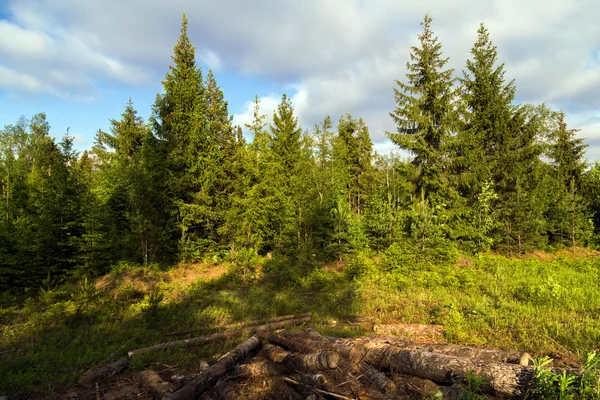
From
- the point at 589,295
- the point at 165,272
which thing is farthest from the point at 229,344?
the point at 589,295

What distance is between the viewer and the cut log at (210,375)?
15.7 feet

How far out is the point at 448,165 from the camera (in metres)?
19.5

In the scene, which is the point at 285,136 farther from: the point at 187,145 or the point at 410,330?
the point at 410,330

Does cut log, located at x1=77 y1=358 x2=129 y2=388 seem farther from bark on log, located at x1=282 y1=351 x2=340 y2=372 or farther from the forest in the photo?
bark on log, located at x1=282 y1=351 x2=340 y2=372

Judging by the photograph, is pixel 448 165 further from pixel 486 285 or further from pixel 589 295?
pixel 589 295

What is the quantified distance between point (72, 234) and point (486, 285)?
69.4 feet

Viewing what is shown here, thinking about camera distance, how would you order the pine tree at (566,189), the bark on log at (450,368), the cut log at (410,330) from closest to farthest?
the bark on log at (450,368)
the cut log at (410,330)
the pine tree at (566,189)

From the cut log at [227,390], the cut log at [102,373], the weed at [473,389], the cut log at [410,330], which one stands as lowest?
the cut log at [410,330]

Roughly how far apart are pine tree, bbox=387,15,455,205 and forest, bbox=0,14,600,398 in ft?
0.40

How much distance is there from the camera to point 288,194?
21.4m

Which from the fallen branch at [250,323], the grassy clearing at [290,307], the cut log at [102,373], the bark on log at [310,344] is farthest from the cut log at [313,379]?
the fallen branch at [250,323]

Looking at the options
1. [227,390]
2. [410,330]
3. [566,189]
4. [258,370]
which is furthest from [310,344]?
[566,189]

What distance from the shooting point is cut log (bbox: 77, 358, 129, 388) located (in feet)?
19.9

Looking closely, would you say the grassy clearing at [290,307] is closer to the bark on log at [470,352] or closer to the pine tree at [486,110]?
the bark on log at [470,352]
